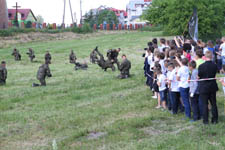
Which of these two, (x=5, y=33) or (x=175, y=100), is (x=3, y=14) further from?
(x=175, y=100)

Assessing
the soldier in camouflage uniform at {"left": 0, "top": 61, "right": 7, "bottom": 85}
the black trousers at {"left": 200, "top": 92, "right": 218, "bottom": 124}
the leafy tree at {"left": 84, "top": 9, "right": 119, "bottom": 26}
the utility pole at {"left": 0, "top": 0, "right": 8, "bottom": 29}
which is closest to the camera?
the black trousers at {"left": 200, "top": 92, "right": 218, "bottom": 124}

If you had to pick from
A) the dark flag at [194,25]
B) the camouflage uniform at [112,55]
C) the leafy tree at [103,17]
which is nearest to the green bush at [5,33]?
the camouflage uniform at [112,55]

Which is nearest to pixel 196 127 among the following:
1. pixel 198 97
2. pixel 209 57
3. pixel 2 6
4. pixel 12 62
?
pixel 198 97

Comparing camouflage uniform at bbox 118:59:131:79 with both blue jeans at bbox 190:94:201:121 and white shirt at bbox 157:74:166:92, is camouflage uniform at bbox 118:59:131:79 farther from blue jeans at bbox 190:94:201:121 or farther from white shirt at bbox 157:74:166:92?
blue jeans at bbox 190:94:201:121

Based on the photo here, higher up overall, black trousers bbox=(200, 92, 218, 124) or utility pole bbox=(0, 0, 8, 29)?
utility pole bbox=(0, 0, 8, 29)

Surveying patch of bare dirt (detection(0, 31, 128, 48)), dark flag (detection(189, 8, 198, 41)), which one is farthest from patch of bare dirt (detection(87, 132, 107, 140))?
patch of bare dirt (detection(0, 31, 128, 48))

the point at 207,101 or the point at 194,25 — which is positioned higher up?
the point at 194,25

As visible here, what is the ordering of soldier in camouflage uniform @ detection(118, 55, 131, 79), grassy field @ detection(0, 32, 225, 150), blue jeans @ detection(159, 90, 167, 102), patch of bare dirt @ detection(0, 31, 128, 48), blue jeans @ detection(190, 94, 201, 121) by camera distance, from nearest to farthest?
grassy field @ detection(0, 32, 225, 150)
blue jeans @ detection(190, 94, 201, 121)
blue jeans @ detection(159, 90, 167, 102)
soldier in camouflage uniform @ detection(118, 55, 131, 79)
patch of bare dirt @ detection(0, 31, 128, 48)

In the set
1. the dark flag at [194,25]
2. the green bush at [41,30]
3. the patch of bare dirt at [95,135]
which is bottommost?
the patch of bare dirt at [95,135]

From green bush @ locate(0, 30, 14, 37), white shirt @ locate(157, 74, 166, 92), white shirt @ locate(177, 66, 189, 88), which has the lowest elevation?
white shirt @ locate(157, 74, 166, 92)

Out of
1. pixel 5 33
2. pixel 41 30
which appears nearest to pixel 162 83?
pixel 5 33

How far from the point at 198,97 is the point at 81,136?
10.4ft

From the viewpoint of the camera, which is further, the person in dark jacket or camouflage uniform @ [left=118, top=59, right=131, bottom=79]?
camouflage uniform @ [left=118, top=59, right=131, bottom=79]

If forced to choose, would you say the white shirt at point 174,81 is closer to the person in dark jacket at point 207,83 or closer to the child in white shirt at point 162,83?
the child in white shirt at point 162,83
